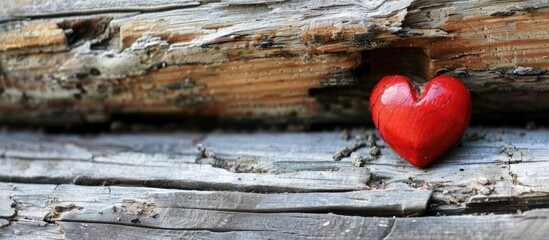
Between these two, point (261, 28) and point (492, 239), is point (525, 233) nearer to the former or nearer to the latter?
point (492, 239)

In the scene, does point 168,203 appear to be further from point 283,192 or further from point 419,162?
point 419,162

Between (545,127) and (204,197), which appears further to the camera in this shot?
(545,127)

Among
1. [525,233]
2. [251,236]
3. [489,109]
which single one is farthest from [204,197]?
[489,109]

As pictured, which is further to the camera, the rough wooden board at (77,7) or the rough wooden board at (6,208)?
the rough wooden board at (77,7)

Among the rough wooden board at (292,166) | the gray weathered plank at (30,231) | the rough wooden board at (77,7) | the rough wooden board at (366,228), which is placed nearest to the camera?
the rough wooden board at (366,228)

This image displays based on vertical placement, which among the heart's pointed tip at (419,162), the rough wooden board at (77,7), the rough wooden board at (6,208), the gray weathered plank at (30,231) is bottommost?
the gray weathered plank at (30,231)

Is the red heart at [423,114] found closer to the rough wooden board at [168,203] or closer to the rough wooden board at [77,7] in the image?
the rough wooden board at [168,203]

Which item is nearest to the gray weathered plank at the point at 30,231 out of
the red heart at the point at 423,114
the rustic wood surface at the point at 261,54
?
the rustic wood surface at the point at 261,54
